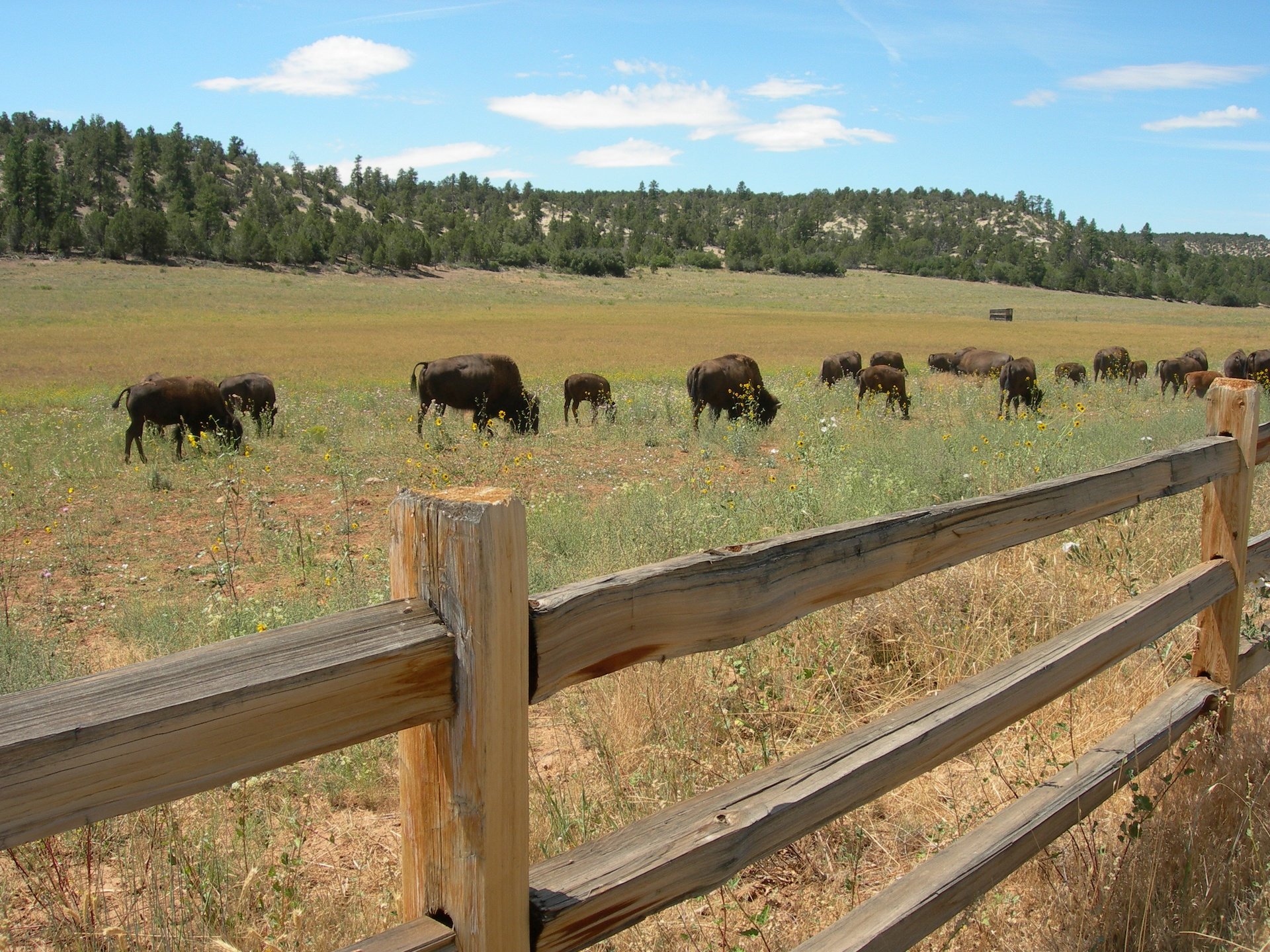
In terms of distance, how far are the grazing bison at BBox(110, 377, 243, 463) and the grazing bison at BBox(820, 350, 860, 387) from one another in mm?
12555

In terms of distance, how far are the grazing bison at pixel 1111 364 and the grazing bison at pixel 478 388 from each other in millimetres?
13507

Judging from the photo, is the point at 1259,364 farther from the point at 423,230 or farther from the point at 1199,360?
the point at 423,230

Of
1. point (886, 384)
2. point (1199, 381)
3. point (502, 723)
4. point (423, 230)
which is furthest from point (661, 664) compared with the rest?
point (423, 230)

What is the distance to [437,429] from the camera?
15508 mm

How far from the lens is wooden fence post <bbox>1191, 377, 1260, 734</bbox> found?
3963 millimetres

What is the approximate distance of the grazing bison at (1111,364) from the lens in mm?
22375

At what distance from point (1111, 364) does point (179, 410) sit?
20052 mm

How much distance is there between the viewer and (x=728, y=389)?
16766 millimetres

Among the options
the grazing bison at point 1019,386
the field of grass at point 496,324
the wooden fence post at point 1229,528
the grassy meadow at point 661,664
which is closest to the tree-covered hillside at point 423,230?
the field of grass at point 496,324

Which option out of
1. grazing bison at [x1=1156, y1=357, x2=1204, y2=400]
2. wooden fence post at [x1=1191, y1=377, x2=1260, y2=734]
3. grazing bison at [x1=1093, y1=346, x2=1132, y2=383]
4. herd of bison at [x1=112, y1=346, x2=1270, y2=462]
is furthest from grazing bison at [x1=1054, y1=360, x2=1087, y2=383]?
wooden fence post at [x1=1191, y1=377, x2=1260, y2=734]

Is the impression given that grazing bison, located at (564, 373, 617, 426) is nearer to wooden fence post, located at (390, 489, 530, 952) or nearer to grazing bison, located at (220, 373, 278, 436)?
grazing bison, located at (220, 373, 278, 436)

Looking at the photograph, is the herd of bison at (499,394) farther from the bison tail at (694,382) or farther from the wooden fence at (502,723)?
the wooden fence at (502,723)

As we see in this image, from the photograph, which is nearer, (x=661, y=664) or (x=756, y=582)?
(x=756, y=582)

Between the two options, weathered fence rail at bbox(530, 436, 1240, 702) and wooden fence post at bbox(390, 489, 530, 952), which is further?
weathered fence rail at bbox(530, 436, 1240, 702)
